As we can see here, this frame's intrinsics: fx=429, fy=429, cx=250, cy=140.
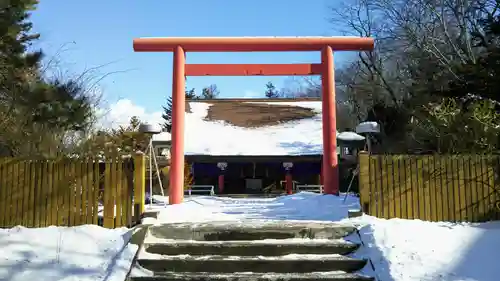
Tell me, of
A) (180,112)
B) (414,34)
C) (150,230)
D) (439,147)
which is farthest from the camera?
(414,34)

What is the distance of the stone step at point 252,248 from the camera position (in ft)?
19.6

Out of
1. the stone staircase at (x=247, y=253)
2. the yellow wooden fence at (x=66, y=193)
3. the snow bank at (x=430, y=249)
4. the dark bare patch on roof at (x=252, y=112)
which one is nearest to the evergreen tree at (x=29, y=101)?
the yellow wooden fence at (x=66, y=193)

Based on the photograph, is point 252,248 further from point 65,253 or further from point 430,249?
point 65,253

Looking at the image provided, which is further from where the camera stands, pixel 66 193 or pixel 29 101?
pixel 29 101

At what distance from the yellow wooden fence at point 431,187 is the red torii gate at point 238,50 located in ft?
10.8

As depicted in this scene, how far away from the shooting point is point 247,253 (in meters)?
6.01

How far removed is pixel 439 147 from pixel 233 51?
5.87 meters

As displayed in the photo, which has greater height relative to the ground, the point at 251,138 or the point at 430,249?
the point at 251,138

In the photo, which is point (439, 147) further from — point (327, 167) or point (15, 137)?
point (15, 137)

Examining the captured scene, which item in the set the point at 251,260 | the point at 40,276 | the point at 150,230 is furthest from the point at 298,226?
the point at 40,276

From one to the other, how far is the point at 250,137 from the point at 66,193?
14.7 metres

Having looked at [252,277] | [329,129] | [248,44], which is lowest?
[252,277]

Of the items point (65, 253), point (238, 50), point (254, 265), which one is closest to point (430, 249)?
point (254, 265)

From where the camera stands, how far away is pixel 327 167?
10539 millimetres
